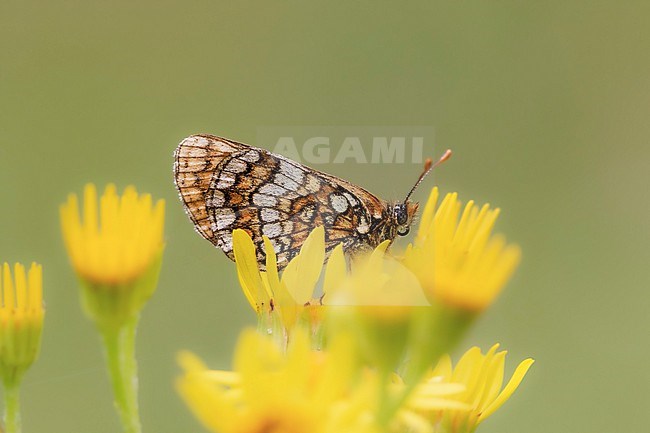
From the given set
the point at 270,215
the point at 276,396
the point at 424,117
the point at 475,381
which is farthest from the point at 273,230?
the point at 424,117

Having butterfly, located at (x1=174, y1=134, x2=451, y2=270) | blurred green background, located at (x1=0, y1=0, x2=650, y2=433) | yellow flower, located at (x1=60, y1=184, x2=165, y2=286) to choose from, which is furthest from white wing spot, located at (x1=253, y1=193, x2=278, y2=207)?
blurred green background, located at (x1=0, y1=0, x2=650, y2=433)

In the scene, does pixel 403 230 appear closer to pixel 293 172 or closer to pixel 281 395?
pixel 293 172

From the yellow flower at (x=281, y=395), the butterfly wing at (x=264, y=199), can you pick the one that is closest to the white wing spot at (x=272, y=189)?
the butterfly wing at (x=264, y=199)

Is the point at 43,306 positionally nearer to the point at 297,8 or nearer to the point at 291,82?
the point at 291,82

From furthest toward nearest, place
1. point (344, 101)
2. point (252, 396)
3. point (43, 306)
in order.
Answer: point (344, 101) < point (43, 306) < point (252, 396)

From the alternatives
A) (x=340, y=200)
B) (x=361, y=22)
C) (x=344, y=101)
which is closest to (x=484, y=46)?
(x=361, y=22)
